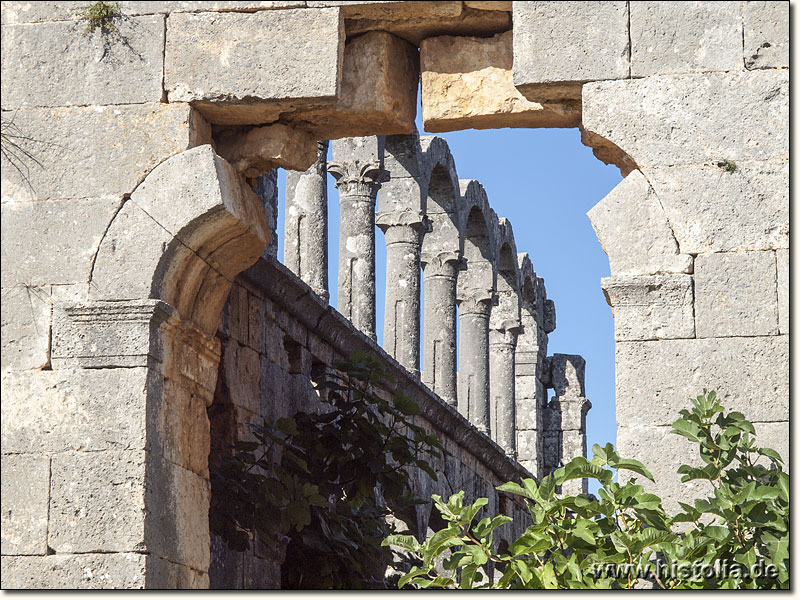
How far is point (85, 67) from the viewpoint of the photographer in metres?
6.30

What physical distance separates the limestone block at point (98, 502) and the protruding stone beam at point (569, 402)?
62.8ft

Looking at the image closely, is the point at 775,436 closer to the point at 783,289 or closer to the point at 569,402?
the point at 783,289

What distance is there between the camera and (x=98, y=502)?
5.70 meters

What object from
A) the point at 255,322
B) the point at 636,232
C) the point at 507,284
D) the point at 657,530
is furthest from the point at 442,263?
the point at 657,530

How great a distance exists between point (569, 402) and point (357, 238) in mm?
12409

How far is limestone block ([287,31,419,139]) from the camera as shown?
6301 millimetres

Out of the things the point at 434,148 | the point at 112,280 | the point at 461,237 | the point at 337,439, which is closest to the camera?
the point at 112,280

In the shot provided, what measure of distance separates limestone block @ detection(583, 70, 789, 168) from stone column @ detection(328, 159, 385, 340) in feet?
23.3

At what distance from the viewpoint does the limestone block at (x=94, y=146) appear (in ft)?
20.1

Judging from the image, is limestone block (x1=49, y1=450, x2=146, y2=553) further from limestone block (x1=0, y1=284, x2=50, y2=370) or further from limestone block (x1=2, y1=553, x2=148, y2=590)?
limestone block (x1=0, y1=284, x2=50, y2=370)

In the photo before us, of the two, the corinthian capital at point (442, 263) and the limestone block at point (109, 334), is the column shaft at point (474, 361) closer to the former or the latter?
the corinthian capital at point (442, 263)

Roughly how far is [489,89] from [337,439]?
8.07ft

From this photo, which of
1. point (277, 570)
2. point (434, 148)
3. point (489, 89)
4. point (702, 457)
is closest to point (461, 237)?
point (434, 148)

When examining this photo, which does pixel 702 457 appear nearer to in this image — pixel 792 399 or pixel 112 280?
pixel 792 399
